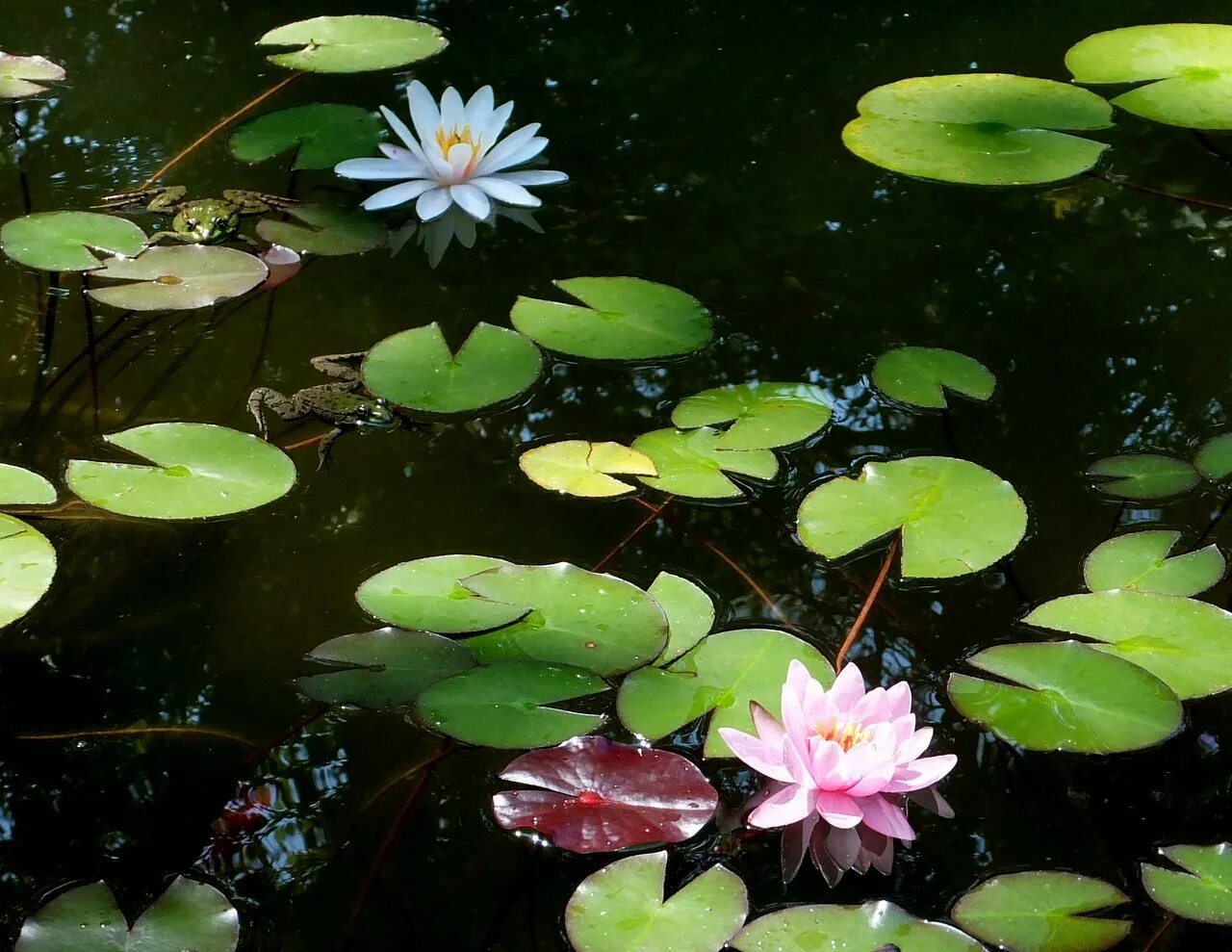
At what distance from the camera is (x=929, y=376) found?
173 cm

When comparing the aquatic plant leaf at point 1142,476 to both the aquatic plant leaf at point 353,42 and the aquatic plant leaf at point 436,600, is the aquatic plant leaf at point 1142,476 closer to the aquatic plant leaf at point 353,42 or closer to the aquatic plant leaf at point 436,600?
the aquatic plant leaf at point 436,600

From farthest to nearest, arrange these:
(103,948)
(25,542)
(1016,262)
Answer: (1016,262), (25,542), (103,948)

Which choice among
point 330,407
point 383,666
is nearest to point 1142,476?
point 383,666

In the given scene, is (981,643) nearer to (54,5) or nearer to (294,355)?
(294,355)

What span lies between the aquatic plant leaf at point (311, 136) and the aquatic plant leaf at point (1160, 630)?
1.56 meters

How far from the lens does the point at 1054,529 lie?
151 cm

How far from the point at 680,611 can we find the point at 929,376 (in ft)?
2.04

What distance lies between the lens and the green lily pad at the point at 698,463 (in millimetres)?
1553

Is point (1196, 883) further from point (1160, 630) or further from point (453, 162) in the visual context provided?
point (453, 162)

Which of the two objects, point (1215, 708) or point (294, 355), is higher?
point (294, 355)

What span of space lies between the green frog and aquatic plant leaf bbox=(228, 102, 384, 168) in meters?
0.68

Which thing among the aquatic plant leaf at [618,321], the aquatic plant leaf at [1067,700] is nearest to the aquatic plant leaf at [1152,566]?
the aquatic plant leaf at [1067,700]

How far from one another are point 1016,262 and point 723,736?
123cm

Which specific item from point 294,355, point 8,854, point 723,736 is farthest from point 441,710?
point 294,355
